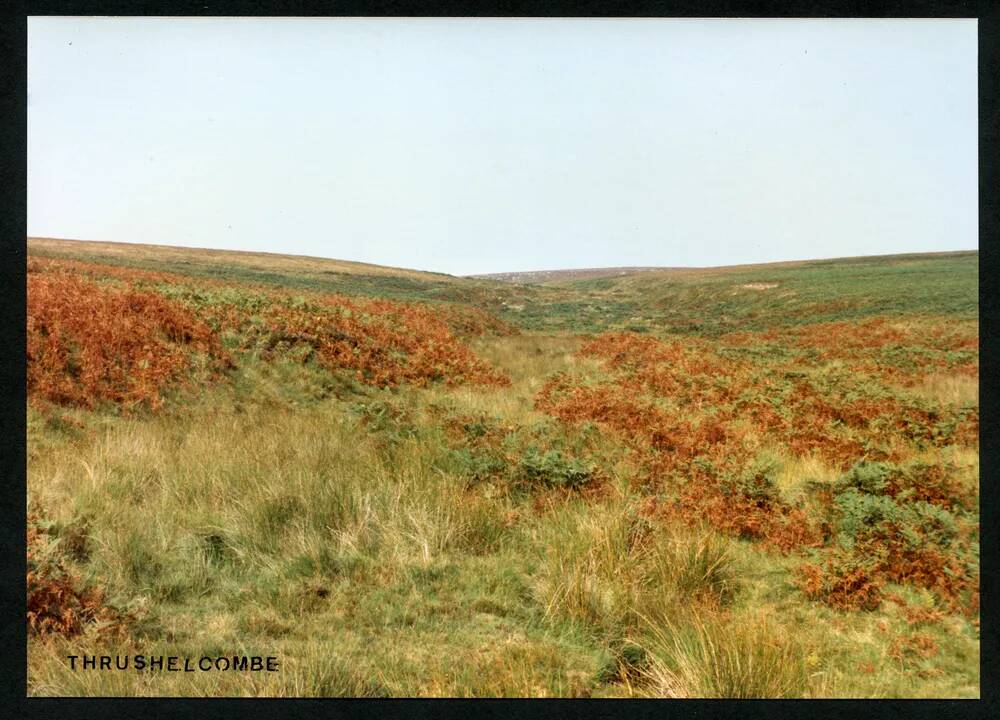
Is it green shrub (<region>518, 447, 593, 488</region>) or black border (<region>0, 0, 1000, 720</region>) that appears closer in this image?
black border (<region>0, 0, 1000, 720</region>)

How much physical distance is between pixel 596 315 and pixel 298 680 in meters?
10.9

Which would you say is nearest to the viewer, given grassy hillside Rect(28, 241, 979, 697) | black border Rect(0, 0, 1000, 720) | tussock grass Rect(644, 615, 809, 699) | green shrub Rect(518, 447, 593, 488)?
tussock grass Rect(644, 615, 809, 699)

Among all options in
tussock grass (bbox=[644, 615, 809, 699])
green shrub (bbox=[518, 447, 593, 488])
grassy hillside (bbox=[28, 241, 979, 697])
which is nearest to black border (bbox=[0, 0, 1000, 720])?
grassy hillside (bbox=[28, 241, 979, 697])

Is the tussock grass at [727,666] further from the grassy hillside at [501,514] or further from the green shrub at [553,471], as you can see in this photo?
the green shrub at [553,471]

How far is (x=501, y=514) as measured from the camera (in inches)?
196

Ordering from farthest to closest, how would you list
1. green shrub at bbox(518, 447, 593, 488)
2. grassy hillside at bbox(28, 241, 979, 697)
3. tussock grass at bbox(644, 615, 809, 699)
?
green shrub at bbox(518, 447, 593, 488) → grassy hillside at bbox(28, 241, 979, 697) → tussock grass at bbox(644, 615, 809, 699)

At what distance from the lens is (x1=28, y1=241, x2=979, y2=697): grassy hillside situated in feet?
12.3

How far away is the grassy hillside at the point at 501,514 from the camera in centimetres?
376

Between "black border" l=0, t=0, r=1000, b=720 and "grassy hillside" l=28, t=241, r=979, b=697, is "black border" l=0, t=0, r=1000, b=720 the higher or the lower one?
the higher one

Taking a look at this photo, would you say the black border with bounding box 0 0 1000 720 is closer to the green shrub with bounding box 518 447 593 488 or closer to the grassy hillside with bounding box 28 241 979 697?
the grassy hillside with bounding box 28 241 979 697
